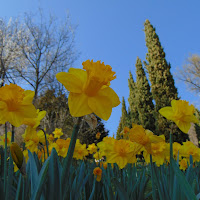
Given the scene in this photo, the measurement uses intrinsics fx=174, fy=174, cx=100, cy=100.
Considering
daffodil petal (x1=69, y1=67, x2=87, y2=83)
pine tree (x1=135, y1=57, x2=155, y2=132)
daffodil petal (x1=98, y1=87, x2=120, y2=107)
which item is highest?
pine tree (x1=135, y1=57, x2=155, y2=132)

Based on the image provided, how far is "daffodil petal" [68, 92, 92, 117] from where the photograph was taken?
16.2 inches

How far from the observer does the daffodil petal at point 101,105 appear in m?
0.44

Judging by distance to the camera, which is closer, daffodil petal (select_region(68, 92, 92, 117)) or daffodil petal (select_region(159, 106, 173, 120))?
daffodil petal (select_region(68, 92, 92, 117))

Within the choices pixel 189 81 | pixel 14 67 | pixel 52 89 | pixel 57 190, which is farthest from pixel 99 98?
pixel 189 81

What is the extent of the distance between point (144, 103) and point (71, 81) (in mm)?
10905

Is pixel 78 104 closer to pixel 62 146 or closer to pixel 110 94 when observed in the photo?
pixel 110 94

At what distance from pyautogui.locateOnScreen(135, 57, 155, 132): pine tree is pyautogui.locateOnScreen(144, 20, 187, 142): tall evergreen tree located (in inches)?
39.6

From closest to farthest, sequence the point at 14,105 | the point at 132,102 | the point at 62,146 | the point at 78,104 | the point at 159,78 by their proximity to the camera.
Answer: the point at 78,104
the point at 14,105
the point at 62,146
the point at 159,78
the point at 132,102

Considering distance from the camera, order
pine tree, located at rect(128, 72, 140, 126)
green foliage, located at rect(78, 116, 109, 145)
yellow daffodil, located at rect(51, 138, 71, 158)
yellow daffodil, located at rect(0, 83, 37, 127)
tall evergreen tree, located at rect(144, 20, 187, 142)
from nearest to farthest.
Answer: yellow daffodil, located at rect(0, 83, 37, 127) → yellow daffodil, located at rect(51, 138, 71, 158) → tall evergreen tree, located at rect(144, 20, 187, 142) → green foliage, located at rect(78, 116, 109, 145) → pine tree, located at rect(128, 72, 140, 126)

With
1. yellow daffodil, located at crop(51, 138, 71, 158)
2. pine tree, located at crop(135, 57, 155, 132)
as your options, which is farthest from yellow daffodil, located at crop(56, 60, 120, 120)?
pine tree, located at crop(135, 57, 155, 132)

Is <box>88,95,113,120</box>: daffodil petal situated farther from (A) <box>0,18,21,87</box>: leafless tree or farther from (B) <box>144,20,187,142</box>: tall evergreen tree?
(A) <box>0,18,21,87</box>: leafless tree

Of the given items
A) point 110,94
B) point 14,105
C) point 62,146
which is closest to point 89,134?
point 62,146

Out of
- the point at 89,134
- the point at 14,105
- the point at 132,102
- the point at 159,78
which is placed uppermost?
the point at 159,78

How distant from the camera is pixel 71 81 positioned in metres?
0.45
